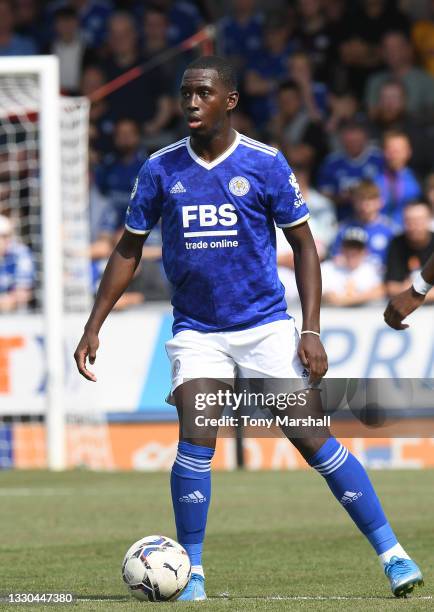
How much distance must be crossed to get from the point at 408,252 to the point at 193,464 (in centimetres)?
775

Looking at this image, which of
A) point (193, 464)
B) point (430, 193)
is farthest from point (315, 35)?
point (193, 464)

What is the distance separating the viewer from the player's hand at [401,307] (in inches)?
256

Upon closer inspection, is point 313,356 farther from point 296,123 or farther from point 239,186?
point 296,123

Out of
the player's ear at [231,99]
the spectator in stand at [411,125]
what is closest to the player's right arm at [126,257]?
the player's ear at [231,99]

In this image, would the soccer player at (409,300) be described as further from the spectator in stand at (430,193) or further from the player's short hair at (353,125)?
the player's short hair at (353,125)

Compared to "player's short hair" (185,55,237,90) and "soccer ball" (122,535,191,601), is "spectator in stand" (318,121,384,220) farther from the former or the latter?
"soccer ball" (122,535,191,601)

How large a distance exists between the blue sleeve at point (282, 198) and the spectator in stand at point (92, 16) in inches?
499

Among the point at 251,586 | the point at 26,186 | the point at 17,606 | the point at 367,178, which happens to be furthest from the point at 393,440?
the point at 17,606

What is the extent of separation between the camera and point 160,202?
252 inches

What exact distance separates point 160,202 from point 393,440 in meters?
7.50

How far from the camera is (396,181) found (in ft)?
49.5

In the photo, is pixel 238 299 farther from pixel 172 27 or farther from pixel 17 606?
pixel 172 27

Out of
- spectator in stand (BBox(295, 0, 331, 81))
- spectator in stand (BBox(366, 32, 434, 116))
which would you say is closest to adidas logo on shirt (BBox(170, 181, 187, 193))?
spectator in stand (BBox(366, 32, 434, 116))

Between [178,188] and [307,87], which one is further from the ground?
[307,87]
